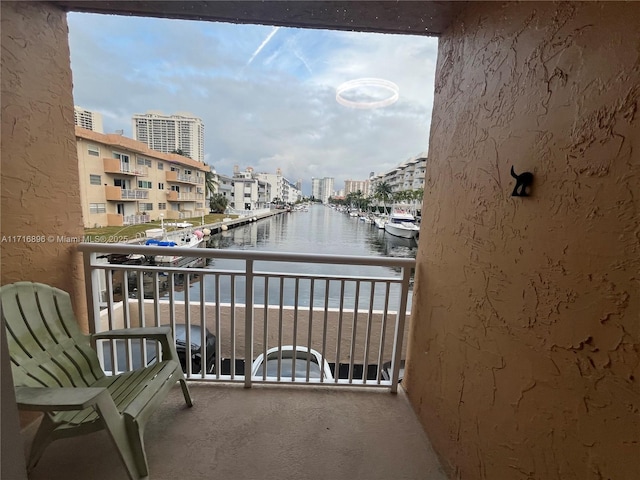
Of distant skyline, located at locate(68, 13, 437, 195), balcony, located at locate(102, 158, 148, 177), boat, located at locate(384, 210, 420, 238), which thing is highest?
distant skyline, located at locate(68, 13, 437, 195)

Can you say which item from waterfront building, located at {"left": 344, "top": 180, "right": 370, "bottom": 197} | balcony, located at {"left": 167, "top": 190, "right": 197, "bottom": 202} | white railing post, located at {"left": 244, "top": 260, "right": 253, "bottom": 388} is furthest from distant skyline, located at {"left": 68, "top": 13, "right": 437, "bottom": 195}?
white railing post, located at {"left": 244, "top": 260, "right": 253, "bottom": 388}

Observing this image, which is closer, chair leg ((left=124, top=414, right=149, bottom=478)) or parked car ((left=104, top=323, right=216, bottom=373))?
chair leg ((left=124, top=414, right=149, bottom=478))

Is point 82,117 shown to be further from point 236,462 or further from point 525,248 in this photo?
point 525,248

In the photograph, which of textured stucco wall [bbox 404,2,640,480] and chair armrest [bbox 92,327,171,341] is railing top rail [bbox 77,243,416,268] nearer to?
chair armrest [bbox 92,327,171,341]

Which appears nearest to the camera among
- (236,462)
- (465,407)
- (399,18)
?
(465,407)

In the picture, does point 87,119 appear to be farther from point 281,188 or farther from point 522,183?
point 522,183

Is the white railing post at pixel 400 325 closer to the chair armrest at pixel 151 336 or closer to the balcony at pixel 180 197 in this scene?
the chair armrest at pixel 151 336

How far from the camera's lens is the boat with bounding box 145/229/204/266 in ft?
6.32

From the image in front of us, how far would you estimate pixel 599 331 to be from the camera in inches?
29.7

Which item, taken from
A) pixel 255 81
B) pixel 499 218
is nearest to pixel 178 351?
pixel 255 81

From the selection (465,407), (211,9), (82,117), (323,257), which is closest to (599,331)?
(465,407)

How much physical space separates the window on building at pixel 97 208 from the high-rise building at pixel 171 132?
500 millimetres

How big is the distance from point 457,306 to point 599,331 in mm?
693

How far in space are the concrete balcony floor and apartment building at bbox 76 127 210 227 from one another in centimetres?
127
